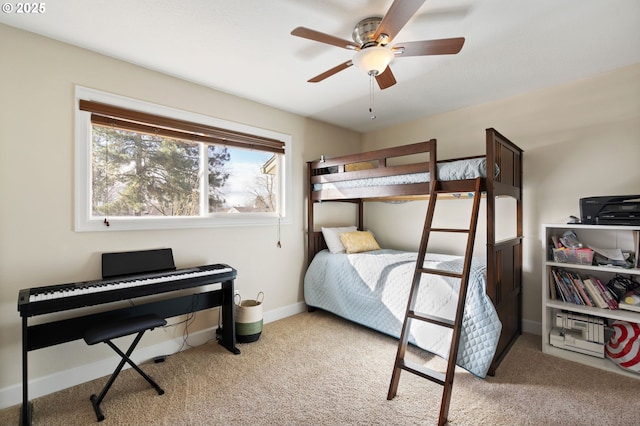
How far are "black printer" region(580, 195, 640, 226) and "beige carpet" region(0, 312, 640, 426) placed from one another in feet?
3.72

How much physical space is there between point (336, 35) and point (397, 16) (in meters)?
0.62

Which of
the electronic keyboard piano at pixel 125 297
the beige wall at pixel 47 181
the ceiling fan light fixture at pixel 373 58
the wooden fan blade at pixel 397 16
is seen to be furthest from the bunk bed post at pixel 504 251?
the beige wall at pixel 47 181

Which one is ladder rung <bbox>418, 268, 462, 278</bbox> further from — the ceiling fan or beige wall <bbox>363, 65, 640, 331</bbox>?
beige wall <bbox>363, 65, 640, 331</bbox>

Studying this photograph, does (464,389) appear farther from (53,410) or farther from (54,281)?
(54,281)

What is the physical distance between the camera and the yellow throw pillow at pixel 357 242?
136 inches

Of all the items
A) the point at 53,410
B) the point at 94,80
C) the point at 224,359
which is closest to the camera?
the point at 53,410

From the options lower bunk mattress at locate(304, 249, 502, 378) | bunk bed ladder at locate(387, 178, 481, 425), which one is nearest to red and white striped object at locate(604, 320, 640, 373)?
lower bunk mattress at locate(304, 249, 502, 378)

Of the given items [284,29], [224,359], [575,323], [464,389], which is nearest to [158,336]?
[224,359]

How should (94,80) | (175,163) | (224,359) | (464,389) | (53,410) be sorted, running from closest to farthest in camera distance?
(53,410), (464,389), (94,80), (224,359), (175,163)

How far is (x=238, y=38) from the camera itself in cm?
203

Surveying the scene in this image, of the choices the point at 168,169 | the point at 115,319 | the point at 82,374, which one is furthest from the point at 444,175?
the point at 82,374

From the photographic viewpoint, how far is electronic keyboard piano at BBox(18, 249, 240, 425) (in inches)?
69.1

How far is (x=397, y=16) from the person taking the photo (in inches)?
59.0

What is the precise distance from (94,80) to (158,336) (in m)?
2.10
